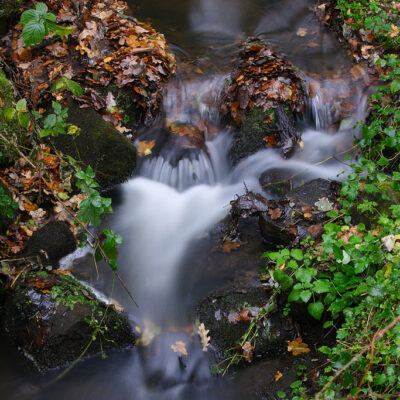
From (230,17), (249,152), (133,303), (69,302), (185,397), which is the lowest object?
(185,397)

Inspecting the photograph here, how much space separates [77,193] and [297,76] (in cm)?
383

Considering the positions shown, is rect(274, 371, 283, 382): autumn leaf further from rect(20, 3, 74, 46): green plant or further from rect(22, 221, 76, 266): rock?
rect(20, 3, 74, 46): green plant

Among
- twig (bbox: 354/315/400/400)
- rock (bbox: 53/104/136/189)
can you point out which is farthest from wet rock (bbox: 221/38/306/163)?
twig (bbox: 354/315/400/400)

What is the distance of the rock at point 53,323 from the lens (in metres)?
3.68

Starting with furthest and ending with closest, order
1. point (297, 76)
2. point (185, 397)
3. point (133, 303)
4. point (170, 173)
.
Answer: point (297, 76) < point (170, 173) < point (133, 303) < point (185, 397)

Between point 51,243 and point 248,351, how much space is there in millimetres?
2474

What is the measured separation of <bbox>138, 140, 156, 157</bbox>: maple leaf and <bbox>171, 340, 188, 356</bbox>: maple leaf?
288 cm

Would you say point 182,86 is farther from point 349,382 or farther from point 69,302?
point 349,382

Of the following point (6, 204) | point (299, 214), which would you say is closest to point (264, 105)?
point (299, 214)

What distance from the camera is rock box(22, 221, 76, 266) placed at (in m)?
4.36

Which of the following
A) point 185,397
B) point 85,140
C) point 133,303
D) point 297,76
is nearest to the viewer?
point 185,397

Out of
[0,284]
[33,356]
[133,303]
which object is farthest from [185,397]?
[0,284]

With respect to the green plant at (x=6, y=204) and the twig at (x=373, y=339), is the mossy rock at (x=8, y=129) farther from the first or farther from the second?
the twig at (x=373, y=339)

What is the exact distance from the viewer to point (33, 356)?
3.70 metres
